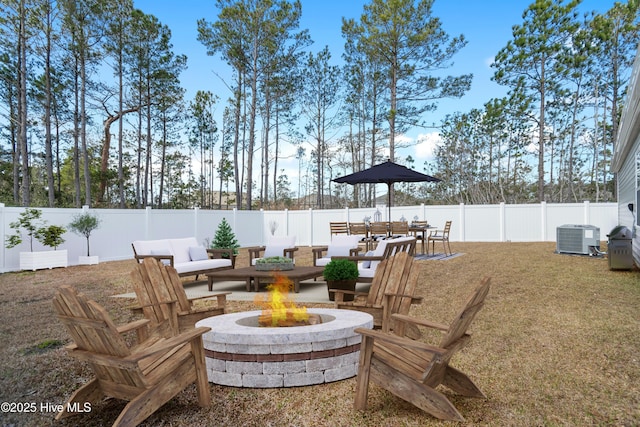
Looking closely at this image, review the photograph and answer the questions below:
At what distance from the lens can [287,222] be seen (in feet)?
59.9

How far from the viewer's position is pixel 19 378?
3.29 m

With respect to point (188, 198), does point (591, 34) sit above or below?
above

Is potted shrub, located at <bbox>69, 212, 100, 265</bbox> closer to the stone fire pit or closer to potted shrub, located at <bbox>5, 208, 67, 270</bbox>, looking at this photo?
potted shrub, located at <bbox>5, 208, 67, 270</bbox>

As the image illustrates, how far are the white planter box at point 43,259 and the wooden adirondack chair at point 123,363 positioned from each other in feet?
29.1

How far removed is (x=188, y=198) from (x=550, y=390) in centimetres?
2763

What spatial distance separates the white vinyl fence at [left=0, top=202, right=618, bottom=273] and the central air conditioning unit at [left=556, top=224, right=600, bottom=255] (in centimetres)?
413

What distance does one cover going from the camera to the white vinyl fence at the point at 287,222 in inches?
443

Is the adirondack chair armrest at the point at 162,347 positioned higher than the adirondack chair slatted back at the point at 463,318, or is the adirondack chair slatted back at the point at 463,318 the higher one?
the adirondack chair slatted back at the point at 463,318

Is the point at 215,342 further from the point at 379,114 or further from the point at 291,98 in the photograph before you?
the point at 379,114

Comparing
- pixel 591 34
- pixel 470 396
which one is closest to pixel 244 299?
pixel 470 396

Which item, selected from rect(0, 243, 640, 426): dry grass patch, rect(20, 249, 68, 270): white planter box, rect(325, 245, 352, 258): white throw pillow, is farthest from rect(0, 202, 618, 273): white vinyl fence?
rect(325, 245, 352, 258): white throw pillow

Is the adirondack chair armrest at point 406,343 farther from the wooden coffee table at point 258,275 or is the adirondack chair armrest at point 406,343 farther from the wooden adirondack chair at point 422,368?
the wooden coffee table at point 258,275

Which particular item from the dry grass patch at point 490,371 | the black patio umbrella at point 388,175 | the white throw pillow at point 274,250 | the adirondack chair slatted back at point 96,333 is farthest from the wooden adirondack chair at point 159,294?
the black patio umbrella at point 388,175

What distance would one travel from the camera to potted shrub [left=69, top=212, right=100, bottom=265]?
10.9 m
